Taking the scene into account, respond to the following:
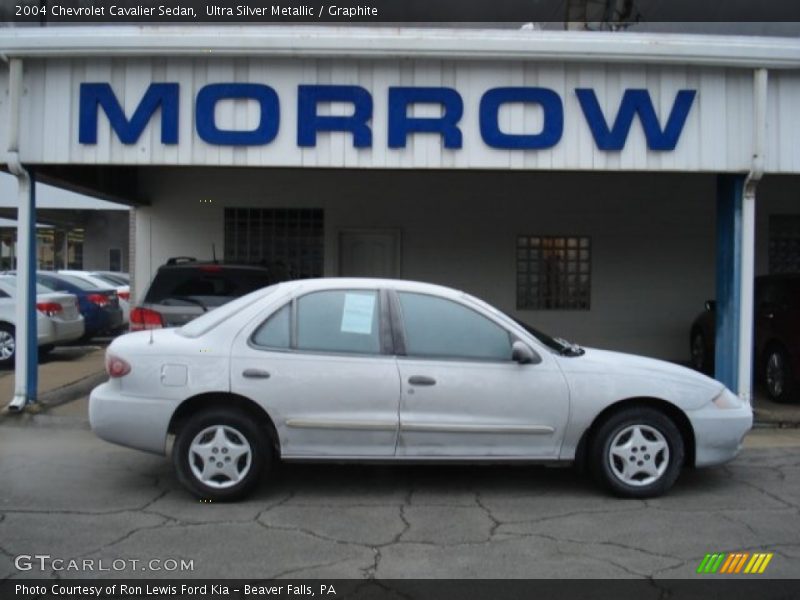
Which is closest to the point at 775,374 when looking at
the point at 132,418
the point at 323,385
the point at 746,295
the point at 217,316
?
the point at 746,295

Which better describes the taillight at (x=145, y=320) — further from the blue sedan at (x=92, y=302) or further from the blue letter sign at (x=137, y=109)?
the blue sedan at (x=92, y=302)

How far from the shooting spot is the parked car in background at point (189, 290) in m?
8.02

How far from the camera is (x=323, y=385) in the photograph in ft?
18.2

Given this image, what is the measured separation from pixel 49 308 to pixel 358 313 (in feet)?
28.3

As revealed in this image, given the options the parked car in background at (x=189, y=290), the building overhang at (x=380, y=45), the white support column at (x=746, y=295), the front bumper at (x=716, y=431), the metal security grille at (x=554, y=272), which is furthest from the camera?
the metal security grille at (x=554, y=272)

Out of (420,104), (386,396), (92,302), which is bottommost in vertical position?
(386,396)

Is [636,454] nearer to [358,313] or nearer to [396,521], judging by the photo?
[396,521]

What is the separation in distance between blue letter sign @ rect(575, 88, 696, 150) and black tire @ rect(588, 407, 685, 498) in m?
3.45

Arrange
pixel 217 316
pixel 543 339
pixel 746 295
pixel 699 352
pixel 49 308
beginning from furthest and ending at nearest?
pixel 49 308, pixel 699 352, pixel 746 295, pixel 543 339, pixel 217 316

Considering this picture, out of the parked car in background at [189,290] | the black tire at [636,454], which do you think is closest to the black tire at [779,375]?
the black tire at [636,454]

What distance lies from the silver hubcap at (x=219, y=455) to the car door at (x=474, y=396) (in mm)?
1089

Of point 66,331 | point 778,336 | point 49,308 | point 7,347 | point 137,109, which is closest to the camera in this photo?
point 137,109
